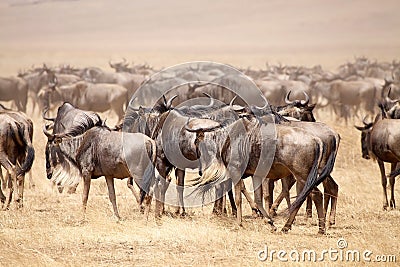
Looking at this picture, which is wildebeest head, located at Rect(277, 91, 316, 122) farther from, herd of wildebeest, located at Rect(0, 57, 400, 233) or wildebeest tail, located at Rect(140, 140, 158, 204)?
wildebeest tail, located at Rect(140, 140, 158, 204)

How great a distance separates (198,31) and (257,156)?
2864 inches

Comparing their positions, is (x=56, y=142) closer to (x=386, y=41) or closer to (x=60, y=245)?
(x=60, y=245)

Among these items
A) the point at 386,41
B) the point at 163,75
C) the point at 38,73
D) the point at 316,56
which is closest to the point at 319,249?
the point at 163,75

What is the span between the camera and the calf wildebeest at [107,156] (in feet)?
34.1

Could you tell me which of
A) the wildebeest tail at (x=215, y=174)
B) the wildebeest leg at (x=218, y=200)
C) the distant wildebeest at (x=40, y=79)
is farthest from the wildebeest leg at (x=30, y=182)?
the distant wildebeest at (x=40, y=79)

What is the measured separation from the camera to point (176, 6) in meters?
90.1

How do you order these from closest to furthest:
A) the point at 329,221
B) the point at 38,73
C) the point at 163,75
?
the point at 329,221 → the point at 163,75 → the point at 38,73

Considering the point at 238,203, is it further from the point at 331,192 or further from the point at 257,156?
the point at 331,192

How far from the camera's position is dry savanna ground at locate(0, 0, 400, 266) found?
8812 mm

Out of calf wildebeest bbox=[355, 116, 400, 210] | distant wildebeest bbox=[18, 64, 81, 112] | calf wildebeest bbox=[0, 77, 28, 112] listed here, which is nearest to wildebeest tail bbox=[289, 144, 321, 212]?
calf wildebeest bbox=[355, 116, 400, 210]

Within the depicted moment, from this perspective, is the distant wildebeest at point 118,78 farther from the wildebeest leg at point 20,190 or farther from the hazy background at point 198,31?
the hazy background at point 198,31

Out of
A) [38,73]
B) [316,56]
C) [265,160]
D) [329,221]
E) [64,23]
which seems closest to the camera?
[265,160]

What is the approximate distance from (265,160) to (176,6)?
269 feet

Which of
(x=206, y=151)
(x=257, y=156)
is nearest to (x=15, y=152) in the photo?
(x=206, y=151)
